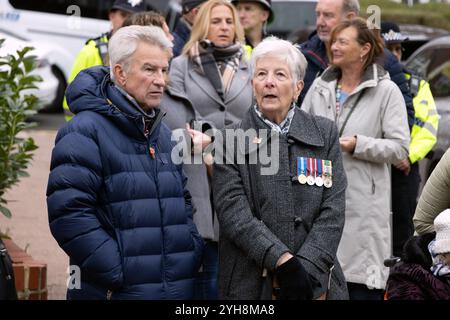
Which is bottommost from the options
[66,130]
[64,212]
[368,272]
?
[368,272]

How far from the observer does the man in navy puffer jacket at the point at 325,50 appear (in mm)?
7215

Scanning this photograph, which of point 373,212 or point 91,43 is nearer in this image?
point 373,212

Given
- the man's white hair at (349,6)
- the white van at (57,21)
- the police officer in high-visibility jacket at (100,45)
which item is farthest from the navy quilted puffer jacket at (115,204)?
the white van at (57,21)

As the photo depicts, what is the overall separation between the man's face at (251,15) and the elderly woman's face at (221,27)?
126cm

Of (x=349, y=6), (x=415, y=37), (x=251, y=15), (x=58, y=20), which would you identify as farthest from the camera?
(x=58, y=20)

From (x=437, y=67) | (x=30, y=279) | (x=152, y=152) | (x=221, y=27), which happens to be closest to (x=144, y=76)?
(x=152, y=152)

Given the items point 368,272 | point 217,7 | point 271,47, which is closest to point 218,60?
point 217,7

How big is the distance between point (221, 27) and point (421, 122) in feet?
5.36

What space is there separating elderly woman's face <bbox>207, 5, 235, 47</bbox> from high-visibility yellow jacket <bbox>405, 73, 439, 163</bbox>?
4.91 ft

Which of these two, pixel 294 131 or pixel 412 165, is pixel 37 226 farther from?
pixel 294 131

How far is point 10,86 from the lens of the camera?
24.1 feet

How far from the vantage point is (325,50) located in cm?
731

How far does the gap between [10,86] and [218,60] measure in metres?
1.62

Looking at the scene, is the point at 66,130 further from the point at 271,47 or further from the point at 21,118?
the point at 21,118
